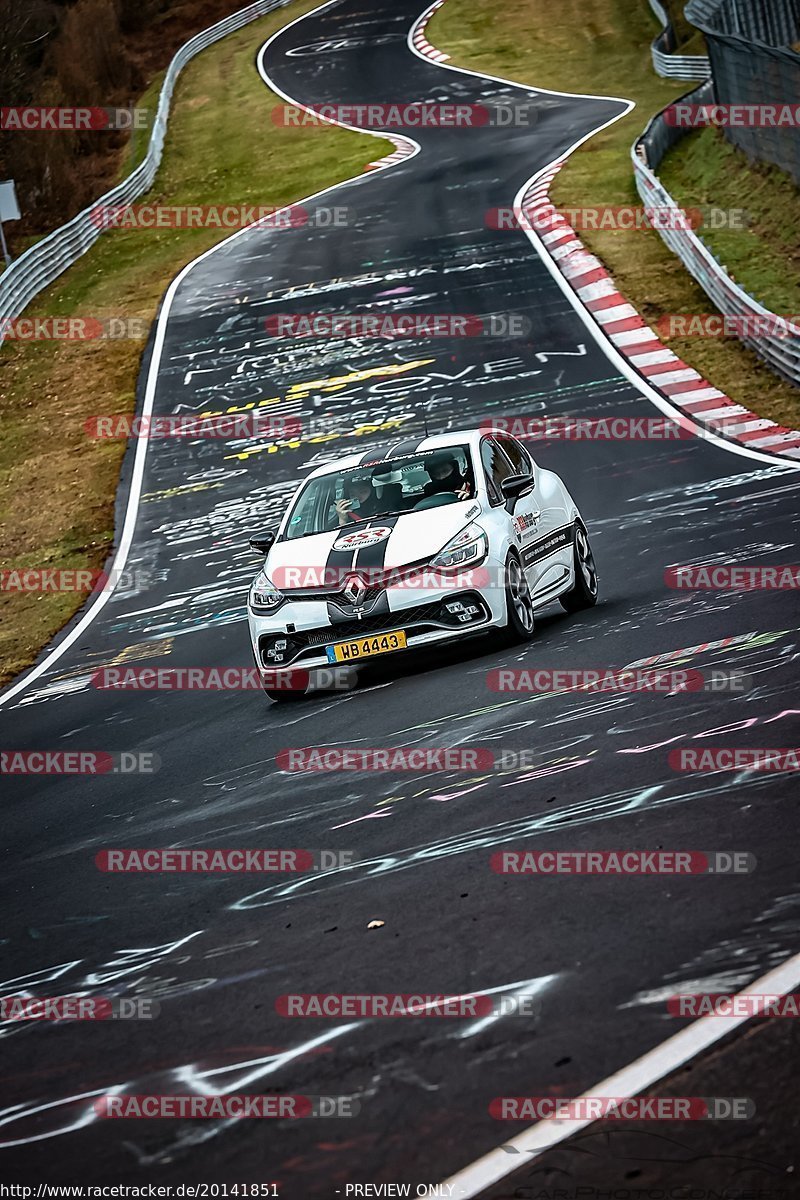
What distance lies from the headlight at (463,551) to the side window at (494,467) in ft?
2.20

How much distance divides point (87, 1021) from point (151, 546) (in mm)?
14840

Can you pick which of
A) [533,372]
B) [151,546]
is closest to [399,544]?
[151,546]

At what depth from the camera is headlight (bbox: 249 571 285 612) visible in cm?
1163

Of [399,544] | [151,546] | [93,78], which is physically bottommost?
[151,546]

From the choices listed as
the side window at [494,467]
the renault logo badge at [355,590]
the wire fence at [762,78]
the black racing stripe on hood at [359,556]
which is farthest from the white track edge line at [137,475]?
the wire fence at [762,78]

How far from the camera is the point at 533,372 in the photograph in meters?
24.8

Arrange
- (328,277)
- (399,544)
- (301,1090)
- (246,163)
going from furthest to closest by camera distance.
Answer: (246,163)
(328,277)
(399,544)
(301,1090)

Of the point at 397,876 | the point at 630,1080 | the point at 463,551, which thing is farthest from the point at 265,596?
the point at 630,1080

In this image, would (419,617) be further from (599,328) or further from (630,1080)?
(599,328)

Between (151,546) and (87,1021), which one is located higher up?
(87,1021)

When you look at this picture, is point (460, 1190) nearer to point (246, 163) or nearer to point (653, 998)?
point (653, 998)

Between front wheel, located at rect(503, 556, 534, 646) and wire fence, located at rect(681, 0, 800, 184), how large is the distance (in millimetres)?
18116

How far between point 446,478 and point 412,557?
1.16 metres

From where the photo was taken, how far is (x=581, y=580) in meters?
12.7
